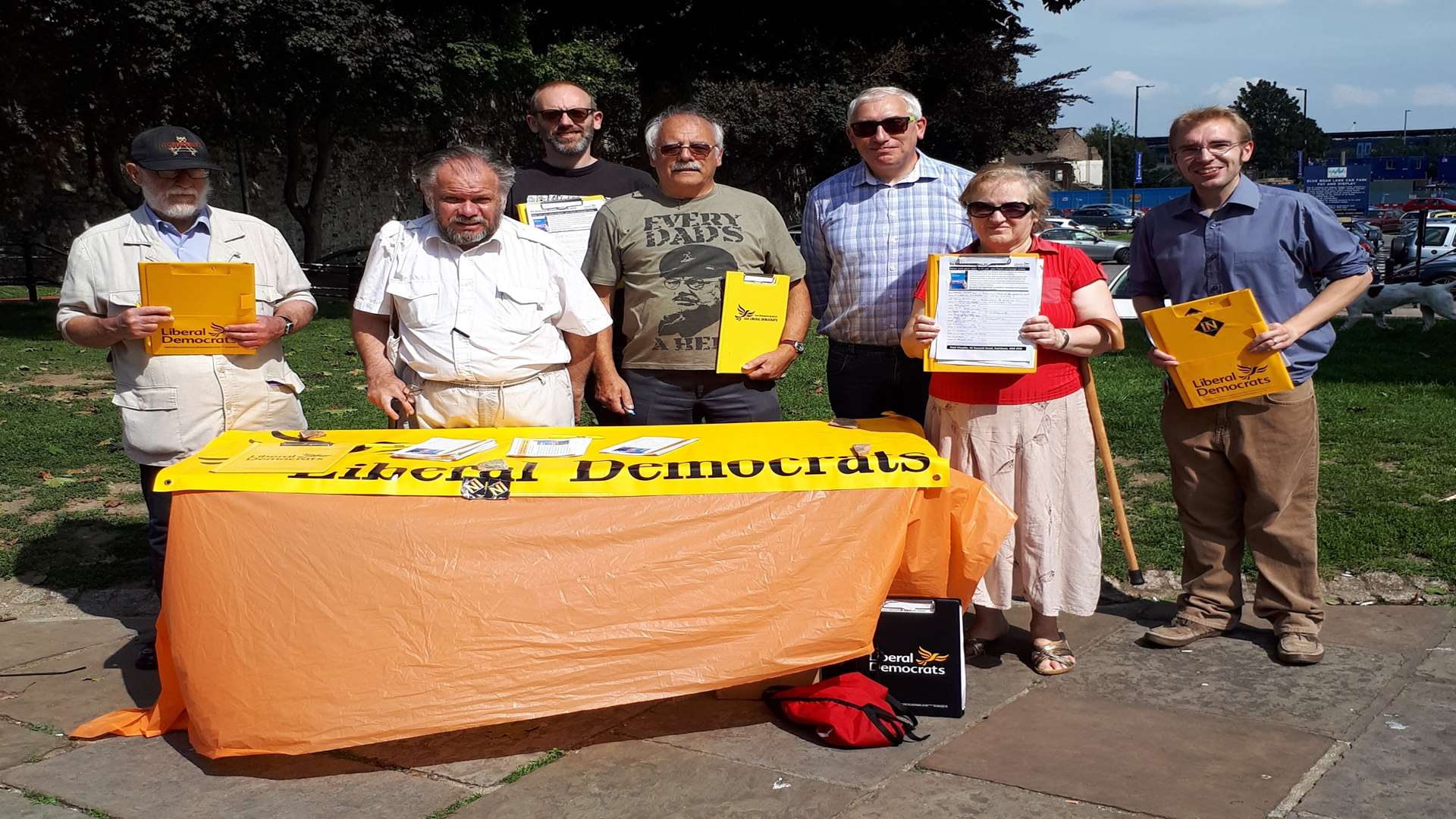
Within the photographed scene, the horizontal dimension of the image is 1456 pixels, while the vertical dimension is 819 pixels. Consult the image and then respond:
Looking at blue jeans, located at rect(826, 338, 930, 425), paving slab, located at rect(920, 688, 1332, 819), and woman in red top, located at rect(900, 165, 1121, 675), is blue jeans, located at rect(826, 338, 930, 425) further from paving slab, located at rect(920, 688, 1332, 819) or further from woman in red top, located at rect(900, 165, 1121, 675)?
paving slab, located at rect(920, 688, 1332, 819)

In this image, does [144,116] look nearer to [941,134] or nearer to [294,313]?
[294,313]

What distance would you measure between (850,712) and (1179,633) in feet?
5.11

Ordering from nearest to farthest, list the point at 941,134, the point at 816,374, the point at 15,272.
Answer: the point at 816,374, the point at 15,272, the point at 941,134

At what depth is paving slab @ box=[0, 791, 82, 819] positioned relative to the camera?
135 inches

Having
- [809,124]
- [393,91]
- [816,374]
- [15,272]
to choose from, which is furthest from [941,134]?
[816,374]

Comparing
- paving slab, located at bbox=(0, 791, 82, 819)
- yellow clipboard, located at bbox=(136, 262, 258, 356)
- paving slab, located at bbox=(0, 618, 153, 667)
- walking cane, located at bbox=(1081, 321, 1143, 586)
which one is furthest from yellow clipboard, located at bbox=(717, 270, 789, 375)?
paving slab, located at bbox=(0, 618, 153, 667)

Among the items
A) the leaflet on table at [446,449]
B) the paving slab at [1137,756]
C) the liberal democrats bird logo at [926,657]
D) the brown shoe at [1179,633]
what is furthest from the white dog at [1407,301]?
the leaflet on table at [446,449]

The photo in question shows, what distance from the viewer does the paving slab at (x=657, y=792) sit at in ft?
11.2

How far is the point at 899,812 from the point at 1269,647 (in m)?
1.98

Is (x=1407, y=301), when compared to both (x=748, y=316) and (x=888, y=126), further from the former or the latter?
(x=748, y=316)

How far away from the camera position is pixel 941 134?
128ft

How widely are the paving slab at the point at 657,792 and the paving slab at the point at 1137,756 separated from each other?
461 mm

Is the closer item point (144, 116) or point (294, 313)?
point (294, 313)

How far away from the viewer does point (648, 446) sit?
13.8 feet
